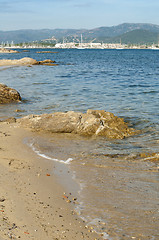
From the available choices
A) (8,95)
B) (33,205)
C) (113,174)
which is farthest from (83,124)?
(8,95)

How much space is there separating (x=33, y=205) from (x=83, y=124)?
18.5 feet

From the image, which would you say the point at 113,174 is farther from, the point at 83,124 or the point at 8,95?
the point at 8,95

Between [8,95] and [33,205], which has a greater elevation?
[8,95]

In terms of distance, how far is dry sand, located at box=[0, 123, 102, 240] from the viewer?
13.1ft

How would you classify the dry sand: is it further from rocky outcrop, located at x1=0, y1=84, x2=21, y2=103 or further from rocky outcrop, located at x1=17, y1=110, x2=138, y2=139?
rocky outcrop, located at x1=0, y1=84, x2=21, y2=103

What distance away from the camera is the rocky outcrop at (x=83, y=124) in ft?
32.7

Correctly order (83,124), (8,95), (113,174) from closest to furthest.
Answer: (113,174)
(83,124)
(8,95)

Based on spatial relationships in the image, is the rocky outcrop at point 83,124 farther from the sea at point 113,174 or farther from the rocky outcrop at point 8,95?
the rocky outcrop at point 8,95

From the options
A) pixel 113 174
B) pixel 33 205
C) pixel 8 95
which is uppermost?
pixel 8 95

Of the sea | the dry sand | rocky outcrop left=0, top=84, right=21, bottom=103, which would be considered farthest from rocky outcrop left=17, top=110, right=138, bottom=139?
rocky outcrop left=0, top=84, right=21, bottom=103

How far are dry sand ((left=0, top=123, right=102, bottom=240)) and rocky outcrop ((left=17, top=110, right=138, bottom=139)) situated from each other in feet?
9.55

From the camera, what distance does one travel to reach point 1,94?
15.9 metres

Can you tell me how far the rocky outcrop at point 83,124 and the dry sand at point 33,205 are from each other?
291cm

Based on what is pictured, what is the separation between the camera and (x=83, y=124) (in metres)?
10.2
